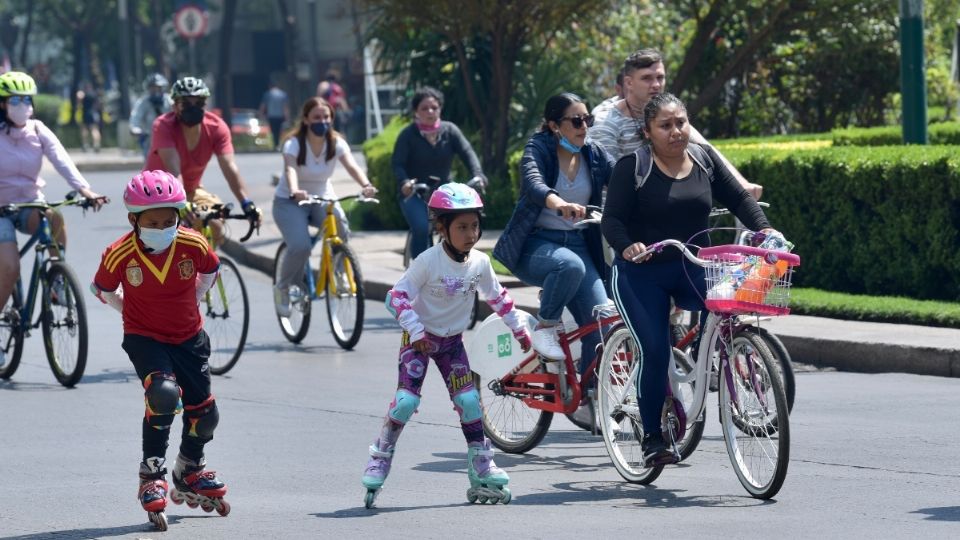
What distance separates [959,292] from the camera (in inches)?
505

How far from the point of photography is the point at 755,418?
7020 millimetres

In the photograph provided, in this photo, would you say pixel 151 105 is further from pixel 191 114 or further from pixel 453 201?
pixel 453 201

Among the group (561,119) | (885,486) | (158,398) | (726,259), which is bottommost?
(885,486)

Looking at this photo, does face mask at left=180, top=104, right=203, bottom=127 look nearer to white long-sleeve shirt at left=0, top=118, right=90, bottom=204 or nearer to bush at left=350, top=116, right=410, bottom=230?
white long-sleeve shirt at left=0, top=118, right=90, bottom=204

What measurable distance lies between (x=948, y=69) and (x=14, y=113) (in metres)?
20.5

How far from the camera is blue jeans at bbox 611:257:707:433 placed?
736 centimetres

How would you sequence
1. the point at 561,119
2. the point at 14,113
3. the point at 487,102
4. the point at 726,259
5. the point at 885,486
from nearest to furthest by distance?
the point at 726,259 → the point at 885,486 → the point at 561,119 → the point at 14,113 → the point at 487,102

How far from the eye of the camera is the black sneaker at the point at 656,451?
24.1 feet

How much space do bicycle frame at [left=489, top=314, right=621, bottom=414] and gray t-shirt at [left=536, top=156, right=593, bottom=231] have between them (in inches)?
19.2

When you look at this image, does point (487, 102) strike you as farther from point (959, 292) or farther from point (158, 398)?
point (158, 398)

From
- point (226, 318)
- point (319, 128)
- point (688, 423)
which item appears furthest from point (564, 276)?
point (319, 128)

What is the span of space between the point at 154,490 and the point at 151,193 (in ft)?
3.65

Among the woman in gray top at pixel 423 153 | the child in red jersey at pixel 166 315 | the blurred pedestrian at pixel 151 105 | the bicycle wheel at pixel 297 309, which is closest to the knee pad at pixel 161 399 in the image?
the child in red jersey at pixel 166 315

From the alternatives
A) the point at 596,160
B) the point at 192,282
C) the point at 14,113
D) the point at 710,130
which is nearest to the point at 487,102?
the point at 710,130
